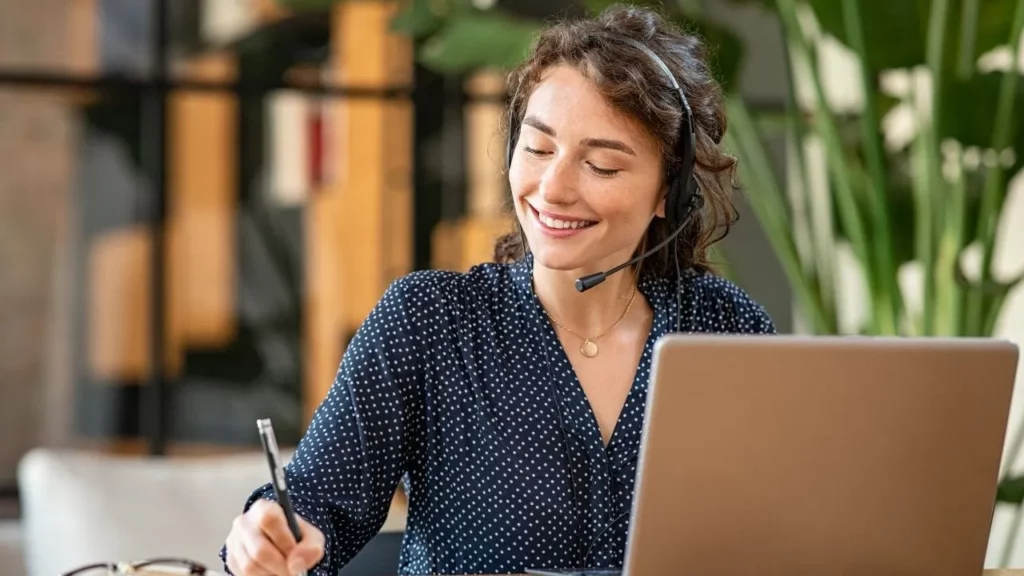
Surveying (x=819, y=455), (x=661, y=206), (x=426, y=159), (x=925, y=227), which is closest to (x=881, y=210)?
(x=925, y=227)

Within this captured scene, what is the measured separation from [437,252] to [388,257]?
160mm

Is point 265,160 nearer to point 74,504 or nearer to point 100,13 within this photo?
point 100,13

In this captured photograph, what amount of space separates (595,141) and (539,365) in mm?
273

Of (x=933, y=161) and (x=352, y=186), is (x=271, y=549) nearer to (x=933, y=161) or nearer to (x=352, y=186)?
(x=933, y=161)

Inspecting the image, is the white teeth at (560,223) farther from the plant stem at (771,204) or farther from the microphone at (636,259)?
the plant stem at (771,204)

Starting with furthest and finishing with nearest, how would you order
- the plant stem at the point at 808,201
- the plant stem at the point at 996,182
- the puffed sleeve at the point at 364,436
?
the plant stem at the point at 808,201 → the plant stem at the point at 996,182 → the puffed sleeve at the point at 364,436

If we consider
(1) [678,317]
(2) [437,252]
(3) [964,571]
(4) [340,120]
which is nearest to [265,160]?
(4) [340,120]

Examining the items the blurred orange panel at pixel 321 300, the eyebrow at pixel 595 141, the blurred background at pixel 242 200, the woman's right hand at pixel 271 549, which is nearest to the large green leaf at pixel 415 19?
the blurred background at pixel 242 200

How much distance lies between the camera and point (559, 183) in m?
1.54

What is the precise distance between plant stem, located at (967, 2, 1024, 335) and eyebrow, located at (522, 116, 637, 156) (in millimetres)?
1089

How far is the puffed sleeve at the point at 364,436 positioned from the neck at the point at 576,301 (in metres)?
0.16

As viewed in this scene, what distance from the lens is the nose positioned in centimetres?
154

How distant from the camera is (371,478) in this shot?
1.51 meters

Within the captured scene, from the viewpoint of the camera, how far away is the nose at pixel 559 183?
5.06ft
